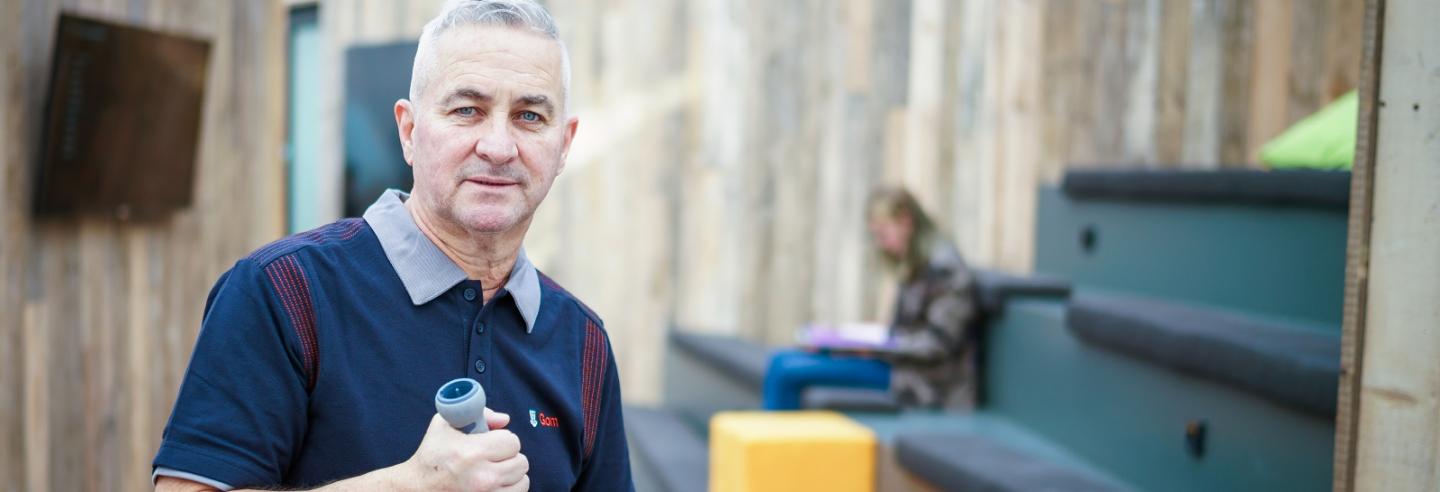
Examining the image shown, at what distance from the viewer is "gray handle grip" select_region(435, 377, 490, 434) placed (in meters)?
0.84

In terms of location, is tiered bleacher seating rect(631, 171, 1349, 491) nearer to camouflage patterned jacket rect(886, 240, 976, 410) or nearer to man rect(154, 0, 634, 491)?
camouflage patterned jacket rect(886, 240, 976, 410)

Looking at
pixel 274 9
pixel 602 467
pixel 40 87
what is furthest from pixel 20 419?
pixel 602 467

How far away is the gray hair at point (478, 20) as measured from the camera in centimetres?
97

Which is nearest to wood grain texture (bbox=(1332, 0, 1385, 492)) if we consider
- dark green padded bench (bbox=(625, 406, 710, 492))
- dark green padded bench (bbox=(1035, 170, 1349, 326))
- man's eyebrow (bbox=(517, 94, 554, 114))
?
man's eyebrow (bbox=(517, 94, 554, 114))

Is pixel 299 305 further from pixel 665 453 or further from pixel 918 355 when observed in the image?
pixel 665 453

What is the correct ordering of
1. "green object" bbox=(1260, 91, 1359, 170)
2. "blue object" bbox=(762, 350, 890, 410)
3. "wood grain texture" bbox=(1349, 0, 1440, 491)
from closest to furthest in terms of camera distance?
1. "wood grain texture" bbox=(1349, 0, 1440, 491)
2. "green object" bbox=(1260, 91, 1359, 170)
3. "blue object" bbox=(762, 350, 890, 410)

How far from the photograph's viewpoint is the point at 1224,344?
2070 millimetres

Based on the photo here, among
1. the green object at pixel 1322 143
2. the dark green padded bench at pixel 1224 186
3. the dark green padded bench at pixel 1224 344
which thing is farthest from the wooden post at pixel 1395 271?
the green object at pixel 1322 143

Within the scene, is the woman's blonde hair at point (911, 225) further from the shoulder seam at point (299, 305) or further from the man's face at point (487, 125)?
the shoulder seam at point (299, 305)

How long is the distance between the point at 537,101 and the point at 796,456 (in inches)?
73.6

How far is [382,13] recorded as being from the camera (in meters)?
4.82

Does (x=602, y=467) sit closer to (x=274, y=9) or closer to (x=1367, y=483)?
(x=1367, y=483)

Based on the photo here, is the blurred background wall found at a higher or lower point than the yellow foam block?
higher

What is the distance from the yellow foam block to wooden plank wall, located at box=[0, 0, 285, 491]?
162 cm
